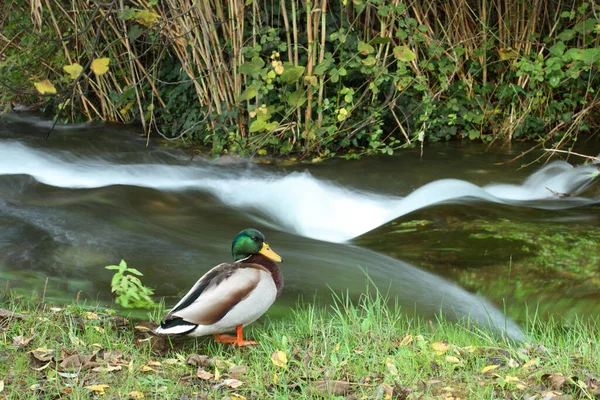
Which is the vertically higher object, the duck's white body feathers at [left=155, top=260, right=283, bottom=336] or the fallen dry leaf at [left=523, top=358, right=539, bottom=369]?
the duck's white body feathers at [left=155, top=260, right=283, bottom=336]

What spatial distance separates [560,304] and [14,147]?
5270 mm

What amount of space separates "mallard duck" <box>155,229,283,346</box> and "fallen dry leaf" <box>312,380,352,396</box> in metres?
0.41

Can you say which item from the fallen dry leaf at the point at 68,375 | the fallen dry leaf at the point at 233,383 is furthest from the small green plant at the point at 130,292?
the fallen dry leaf at the point at 233,383

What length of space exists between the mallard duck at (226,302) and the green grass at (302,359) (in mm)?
170

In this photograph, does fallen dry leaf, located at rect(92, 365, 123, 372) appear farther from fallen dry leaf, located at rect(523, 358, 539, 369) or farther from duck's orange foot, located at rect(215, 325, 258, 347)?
fallen dry leaf, located at rect(523, 358, 539, 369)

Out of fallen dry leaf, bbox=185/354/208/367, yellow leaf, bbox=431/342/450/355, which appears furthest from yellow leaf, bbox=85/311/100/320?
yellow leaf, bbox=431/342/450/355

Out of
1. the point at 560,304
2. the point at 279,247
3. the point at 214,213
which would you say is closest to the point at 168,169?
the point at 214,213

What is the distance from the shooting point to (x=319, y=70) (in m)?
6.43

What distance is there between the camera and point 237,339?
3281 mm

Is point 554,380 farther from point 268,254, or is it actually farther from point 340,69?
point 340,69

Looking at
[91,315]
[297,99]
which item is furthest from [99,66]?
[91,315]

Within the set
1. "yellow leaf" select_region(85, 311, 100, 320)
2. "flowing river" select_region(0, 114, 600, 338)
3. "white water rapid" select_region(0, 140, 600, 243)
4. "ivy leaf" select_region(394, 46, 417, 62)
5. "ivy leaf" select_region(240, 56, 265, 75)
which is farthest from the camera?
"ivy leaf" select_region(240, 56, 265, 75)

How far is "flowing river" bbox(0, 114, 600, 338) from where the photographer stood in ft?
13.4

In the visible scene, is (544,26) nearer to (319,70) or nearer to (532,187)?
(532,187)
